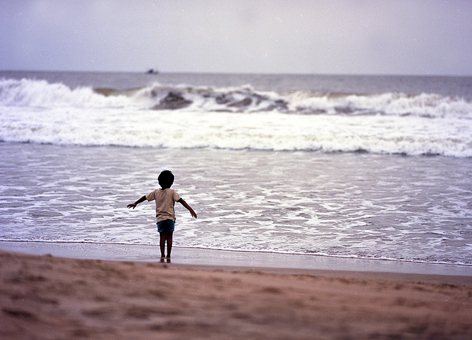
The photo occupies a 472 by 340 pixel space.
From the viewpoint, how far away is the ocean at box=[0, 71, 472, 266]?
21.6ft

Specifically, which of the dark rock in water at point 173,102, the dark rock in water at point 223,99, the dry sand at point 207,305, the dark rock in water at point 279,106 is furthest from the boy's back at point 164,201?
the dark rock in water at point 223,99

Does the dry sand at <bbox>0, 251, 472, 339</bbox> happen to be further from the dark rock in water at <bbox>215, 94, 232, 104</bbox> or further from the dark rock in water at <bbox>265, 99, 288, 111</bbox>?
the dark rock in water at <bbox>215, 94, 232, 104</bbox>

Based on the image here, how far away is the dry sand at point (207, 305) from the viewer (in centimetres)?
305

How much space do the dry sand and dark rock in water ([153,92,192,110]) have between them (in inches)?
979

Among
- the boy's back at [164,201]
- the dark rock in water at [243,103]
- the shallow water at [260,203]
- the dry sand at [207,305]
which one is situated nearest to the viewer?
the dry sand at [207,305]

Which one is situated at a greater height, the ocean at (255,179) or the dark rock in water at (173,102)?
the dark rock in water at (173,102)

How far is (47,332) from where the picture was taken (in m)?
2.92

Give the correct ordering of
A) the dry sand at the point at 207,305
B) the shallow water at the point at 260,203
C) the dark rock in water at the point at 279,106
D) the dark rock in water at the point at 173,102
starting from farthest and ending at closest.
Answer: the dark rock in water at the point at 173,102 < the dark rock in water at the point at 279,106 < the shallow water at the point at 260,203 < the dry sand at the point at 207,305

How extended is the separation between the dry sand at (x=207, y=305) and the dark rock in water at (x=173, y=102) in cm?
2486

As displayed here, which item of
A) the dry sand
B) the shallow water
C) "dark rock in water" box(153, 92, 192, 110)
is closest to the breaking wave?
"dark rock in water" box(153, 92, 192, 110)

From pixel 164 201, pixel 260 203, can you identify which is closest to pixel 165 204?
pixel 164 201

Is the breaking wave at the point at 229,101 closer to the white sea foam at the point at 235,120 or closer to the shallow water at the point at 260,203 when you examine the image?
the white sea foam at the point at 235,120

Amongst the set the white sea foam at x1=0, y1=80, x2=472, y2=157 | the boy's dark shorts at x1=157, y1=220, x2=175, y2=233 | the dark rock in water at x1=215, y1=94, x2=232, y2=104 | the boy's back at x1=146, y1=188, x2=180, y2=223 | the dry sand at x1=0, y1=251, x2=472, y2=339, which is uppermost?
the dark rock in water at x1=215, y1=94, x2=232, y2=104

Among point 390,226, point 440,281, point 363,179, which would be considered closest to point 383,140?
point 363,179
